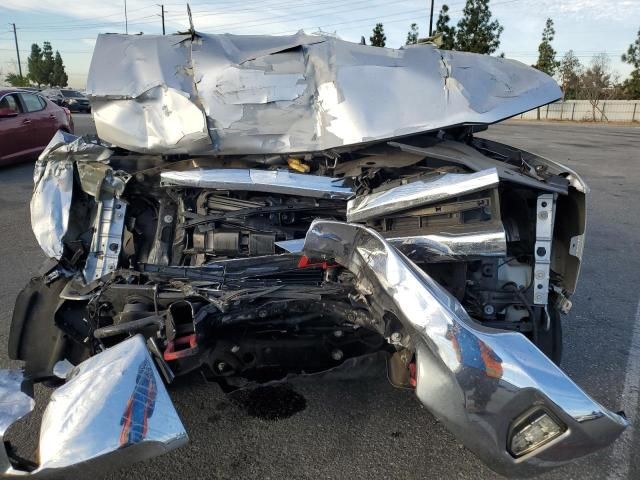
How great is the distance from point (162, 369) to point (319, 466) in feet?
2.97

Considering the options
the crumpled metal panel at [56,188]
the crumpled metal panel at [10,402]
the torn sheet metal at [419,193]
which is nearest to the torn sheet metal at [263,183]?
the torn sheet metal at [419,193]

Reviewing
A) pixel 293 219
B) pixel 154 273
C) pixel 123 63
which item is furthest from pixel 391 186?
pixel 123 63

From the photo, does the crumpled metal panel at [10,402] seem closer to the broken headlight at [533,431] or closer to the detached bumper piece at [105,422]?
the detached bumper piece at [105,422]

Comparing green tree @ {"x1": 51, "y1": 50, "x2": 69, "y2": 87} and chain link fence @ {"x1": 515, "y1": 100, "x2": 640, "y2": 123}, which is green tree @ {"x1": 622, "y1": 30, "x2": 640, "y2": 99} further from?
green tree @ {"x1": 51, "y1": 50, "x2": 69, "y2": 87}

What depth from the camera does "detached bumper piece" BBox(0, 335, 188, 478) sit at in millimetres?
1671

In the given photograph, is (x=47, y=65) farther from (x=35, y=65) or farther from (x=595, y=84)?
(x=595, y=84)

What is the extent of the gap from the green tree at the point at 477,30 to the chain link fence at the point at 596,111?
6.53 m

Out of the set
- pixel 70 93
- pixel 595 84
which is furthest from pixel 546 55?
pixel 70 93

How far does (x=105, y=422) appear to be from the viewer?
1.71m

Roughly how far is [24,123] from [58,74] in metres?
62.2

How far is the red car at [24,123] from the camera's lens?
32.2ft

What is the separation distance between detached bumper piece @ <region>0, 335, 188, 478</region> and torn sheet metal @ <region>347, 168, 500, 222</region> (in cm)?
121

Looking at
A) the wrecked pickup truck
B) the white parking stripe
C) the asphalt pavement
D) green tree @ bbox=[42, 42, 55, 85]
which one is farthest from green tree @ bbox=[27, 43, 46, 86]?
the white parking stripe

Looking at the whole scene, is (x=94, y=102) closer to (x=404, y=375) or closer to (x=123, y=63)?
(x=123, y=63)
